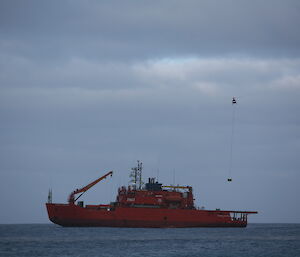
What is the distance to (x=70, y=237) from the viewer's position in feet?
218

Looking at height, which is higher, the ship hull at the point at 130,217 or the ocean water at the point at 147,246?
the ship hull at the point at 130,217

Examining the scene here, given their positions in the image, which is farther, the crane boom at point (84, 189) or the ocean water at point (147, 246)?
the crane boom at point (84, 189)

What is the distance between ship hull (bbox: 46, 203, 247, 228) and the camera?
260 ft

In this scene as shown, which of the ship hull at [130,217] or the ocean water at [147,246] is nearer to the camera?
the ocean water at [147,246]

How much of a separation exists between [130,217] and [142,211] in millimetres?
1929

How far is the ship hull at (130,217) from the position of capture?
79.3 meters

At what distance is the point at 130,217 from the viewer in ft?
265

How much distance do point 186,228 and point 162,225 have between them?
25.3 feet

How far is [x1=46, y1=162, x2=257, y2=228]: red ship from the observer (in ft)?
261

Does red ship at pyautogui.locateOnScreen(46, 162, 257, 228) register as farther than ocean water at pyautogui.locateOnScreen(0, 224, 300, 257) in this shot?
Yes

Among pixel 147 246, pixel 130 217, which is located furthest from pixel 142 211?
pixel 147 246

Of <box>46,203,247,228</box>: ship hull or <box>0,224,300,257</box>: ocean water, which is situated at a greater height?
<box>46,203,247,228</box>: ship hull

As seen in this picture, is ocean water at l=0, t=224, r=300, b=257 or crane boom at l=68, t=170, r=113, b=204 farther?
crane boom at l=68, t=170, r=113, b=204

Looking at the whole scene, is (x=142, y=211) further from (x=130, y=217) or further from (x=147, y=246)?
(x=147, y=246)
